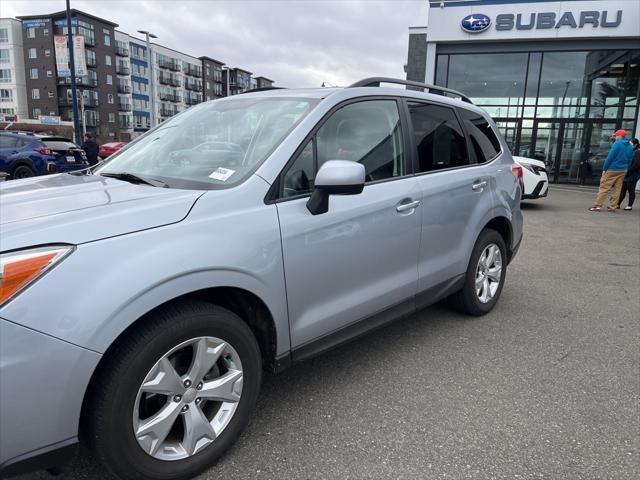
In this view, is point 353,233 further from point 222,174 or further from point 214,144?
point 214,144

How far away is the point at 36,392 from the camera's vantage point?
1560 millimetres

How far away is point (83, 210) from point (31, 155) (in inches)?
536

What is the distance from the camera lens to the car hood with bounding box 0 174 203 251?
1679mm

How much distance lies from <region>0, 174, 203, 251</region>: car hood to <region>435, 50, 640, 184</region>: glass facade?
17906 mm

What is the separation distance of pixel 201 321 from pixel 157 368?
0.79ft

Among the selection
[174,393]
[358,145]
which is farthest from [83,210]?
[358,145]

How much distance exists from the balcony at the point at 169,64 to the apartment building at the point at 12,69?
2149cm

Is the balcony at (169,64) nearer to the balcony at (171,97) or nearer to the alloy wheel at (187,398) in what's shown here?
the balcony at (171,97)

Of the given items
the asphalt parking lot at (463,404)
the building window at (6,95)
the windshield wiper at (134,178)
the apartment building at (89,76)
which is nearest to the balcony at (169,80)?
the apartment building at (89,76)

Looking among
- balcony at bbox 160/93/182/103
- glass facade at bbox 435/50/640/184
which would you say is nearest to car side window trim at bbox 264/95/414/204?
glass facade at bbox 435/50/640/184

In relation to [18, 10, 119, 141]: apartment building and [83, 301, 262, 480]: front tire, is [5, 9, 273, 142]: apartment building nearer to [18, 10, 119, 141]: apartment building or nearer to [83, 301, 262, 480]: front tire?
[18, 10, 119, 141]: apartment building

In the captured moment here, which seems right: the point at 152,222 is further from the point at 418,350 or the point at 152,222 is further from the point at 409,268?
the point at 418,350

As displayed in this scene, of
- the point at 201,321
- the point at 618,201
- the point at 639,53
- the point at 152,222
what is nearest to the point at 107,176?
the point at 152,222

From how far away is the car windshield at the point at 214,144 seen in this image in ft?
7.91
